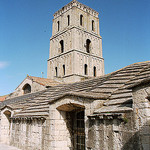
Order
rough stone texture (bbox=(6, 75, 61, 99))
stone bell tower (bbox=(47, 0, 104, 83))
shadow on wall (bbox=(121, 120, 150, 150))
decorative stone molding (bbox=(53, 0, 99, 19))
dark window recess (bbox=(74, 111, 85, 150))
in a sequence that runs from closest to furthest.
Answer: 1. shadow on wall (bbox=(121, 120, 150, 150))
2. dark window recess (bbox=(74, 111, 85, 150))
3. rough stone texture (bbox=(6, 75, 61, 99))
4. stone bell tower (bbox=(47, 0, 104, 83))
5. decorative stone molding (bbox=(53, 0, 99, 19))

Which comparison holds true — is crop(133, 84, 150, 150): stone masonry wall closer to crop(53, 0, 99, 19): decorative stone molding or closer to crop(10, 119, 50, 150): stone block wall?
crop(10, 119, 50, 150): stone block wall

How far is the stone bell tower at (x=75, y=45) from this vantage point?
3234cm

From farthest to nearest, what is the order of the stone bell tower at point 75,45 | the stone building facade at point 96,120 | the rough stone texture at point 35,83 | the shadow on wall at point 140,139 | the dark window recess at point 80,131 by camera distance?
the stone bell tower at point 75,45 → the rough stone texture at point 35,83 → the dark window recess at point 80,131 → the stone building facade at point 96,120 → the shadow on wall at point 140,139

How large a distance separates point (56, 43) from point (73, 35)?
531cm

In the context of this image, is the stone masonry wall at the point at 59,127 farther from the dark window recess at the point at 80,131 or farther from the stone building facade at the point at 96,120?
the dark window recess at the point at 80,131

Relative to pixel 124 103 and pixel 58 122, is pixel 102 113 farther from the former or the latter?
pixel 58 122

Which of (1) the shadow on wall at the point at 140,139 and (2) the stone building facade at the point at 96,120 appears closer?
(1) the shadow on wall at the point at 140,139

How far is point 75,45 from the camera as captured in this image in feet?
107

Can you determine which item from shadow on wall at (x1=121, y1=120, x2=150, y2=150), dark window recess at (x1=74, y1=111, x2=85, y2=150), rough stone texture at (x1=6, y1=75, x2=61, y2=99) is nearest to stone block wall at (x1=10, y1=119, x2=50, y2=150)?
dark window recess at (x1=74, y1=111, x2=85, y2=150)

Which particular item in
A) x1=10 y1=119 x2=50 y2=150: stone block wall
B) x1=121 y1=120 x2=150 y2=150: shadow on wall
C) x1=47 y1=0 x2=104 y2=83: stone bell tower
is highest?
x1=47 y1=0 x2=104 y2=83: stone bell tower

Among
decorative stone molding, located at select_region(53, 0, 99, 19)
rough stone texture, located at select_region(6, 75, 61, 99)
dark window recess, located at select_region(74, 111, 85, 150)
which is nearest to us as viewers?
dark window recess, located at select_region(74, 111, 85, 150)

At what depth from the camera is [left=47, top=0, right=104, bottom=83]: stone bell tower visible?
106 feet

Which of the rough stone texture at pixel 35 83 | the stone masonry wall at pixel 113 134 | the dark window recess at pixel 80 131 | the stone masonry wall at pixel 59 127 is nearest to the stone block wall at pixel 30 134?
the stone masonry wall at pixel 59 127

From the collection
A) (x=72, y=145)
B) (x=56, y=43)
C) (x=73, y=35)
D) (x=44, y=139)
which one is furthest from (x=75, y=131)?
(x=56, y=43)
